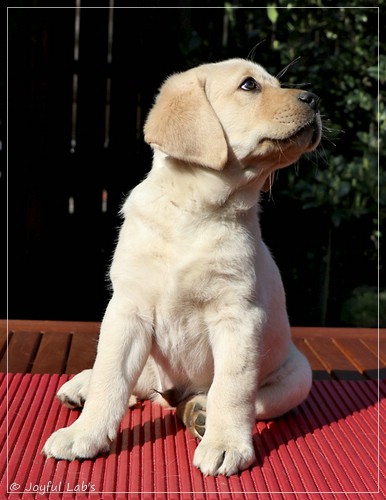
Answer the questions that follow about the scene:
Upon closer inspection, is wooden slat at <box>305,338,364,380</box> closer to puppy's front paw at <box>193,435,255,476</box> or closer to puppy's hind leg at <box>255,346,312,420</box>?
puppy's hind leg at <box>255,346,312,420</box>

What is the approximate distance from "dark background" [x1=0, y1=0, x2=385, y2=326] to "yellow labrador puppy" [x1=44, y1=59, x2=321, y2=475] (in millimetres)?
2447

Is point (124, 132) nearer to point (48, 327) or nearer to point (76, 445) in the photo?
point (48, 327)

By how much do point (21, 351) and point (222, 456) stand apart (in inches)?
61.0

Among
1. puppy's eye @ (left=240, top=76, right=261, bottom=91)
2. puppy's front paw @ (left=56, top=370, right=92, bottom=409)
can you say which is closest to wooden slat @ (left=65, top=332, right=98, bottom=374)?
puppy's front paw @ (left=56, top=370, right=92, bottom=409)

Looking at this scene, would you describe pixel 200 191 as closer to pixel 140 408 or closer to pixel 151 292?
pixel 151 292

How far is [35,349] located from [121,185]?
197 cm

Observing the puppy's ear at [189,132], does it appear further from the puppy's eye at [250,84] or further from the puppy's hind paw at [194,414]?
the puppy's hind paw at [194,414]

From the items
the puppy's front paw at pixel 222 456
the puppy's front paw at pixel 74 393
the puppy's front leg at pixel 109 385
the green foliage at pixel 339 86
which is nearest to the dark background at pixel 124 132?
the green foliage at pixel 339 86

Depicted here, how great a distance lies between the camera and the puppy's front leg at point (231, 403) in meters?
2.35

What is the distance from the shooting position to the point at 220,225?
2.53m

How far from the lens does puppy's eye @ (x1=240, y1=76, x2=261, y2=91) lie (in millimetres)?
2584

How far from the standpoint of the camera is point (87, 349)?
3713mm

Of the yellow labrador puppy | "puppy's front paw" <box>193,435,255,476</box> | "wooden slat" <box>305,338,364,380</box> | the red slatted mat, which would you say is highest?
the yellow labrador puppy

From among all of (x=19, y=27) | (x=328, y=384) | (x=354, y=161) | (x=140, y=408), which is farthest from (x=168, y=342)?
(x=19, y=27)
